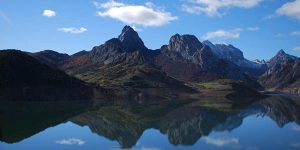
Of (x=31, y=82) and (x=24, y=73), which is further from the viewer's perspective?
(x=24, y=73)

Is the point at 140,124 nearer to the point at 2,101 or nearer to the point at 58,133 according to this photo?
the point at 58,133

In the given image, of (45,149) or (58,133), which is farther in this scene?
(58,133)

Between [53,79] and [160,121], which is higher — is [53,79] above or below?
above

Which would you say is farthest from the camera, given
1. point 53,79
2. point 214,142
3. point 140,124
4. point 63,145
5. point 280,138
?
point 53,79

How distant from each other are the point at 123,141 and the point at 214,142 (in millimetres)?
12798

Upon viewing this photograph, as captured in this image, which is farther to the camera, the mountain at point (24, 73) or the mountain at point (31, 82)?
the mountain at point (24, 73)

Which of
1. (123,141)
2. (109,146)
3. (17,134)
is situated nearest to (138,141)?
(123,141)

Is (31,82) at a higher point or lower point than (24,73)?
lower

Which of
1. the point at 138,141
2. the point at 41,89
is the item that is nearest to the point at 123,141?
the point at 138,141

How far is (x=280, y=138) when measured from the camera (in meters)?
61.5

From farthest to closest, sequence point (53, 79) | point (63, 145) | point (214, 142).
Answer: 1. point (53, 79)
2. point (214, 142)
3. point (63, 145)

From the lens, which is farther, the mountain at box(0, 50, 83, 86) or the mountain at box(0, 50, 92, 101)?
the mountain at box(0, 50, 83, 86)

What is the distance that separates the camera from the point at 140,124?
270ft

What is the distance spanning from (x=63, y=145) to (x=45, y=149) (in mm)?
3557
